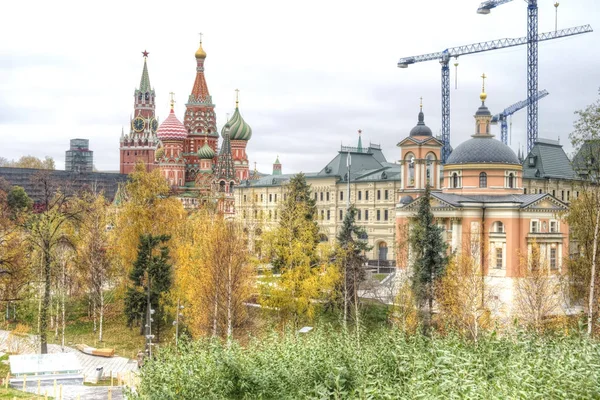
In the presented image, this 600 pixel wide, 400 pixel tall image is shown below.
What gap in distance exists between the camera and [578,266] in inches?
1455

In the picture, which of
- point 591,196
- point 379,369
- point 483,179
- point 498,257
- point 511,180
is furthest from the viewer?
point 511,180

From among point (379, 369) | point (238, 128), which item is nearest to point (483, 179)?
point (379, 369)

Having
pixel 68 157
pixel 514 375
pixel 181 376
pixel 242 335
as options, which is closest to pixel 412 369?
pixel 514 375

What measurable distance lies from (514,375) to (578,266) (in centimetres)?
2516

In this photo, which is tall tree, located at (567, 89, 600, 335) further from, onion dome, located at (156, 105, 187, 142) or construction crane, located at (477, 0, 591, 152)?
onion dome, located at (156, 105, 187, 142)

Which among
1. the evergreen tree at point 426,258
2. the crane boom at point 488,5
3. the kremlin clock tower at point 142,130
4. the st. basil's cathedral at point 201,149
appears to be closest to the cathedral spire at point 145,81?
the kremlin clock tower at point 142,130

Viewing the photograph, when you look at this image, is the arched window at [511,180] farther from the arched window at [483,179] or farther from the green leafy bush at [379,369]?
the green leafy bush at [379,369]

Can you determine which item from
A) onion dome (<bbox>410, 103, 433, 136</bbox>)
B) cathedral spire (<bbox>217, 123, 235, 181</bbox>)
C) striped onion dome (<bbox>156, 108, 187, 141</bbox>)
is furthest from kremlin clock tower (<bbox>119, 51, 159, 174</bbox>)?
onion dome (<bbox>410, 103, 433, 136</bbox>)

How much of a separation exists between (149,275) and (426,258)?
1432cm

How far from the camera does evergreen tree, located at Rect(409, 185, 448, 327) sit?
120 feet

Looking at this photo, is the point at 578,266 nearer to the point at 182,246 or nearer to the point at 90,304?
the point at 182,246

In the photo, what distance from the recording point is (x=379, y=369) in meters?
17.9

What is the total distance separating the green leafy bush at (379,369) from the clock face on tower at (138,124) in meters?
139

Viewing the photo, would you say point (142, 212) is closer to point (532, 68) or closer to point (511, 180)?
point (511, 180)
